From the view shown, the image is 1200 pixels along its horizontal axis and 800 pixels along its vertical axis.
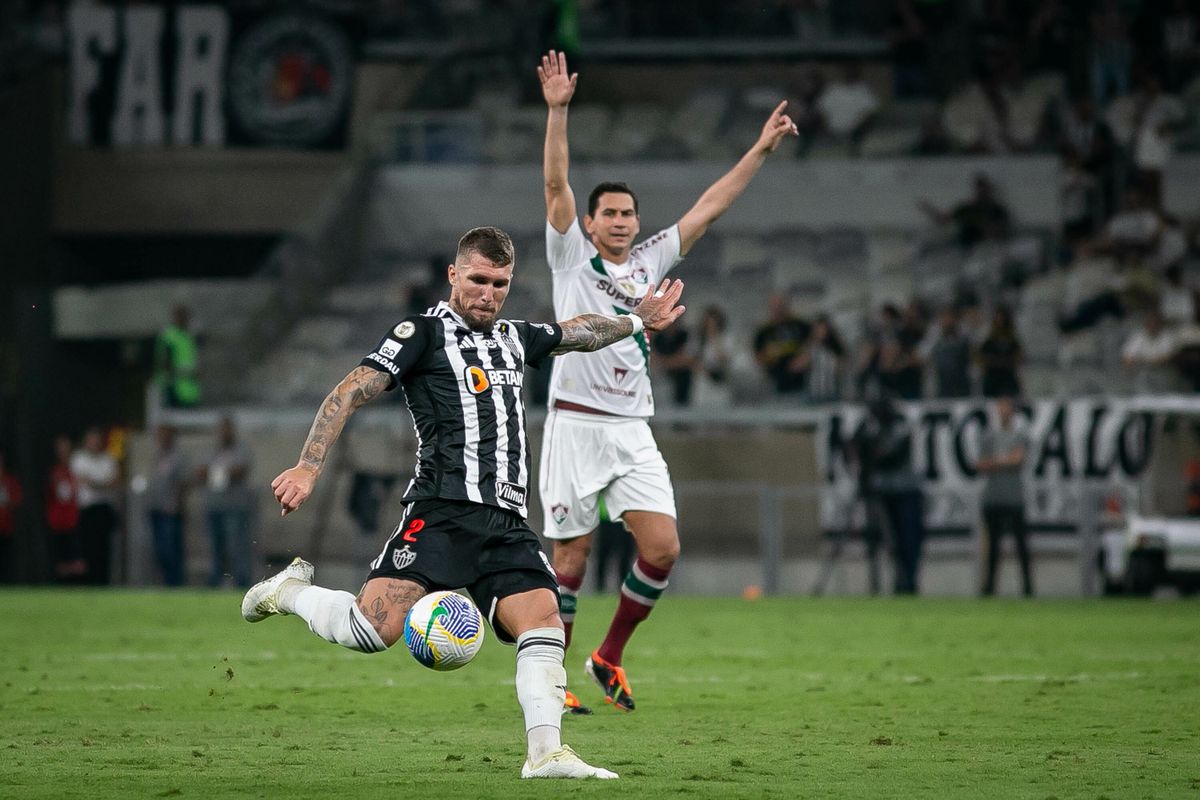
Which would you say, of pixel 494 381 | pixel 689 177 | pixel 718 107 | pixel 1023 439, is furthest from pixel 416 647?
pixel 718 107

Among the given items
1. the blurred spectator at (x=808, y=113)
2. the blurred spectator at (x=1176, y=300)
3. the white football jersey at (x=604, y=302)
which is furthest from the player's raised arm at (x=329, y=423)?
the blurred spectator at (x=808, y=113)

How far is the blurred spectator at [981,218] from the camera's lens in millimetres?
26141

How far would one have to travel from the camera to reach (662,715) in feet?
29.3

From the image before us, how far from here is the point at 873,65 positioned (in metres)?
29.9

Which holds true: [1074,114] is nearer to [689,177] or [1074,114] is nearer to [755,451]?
[689,177]

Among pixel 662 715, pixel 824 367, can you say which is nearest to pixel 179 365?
pixel 824 367

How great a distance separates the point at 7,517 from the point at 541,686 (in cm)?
1912

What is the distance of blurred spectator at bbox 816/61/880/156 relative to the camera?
93.2ft

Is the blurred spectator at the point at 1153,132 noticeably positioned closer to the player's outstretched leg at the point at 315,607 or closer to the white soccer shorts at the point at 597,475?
the white soccer shorts at the point at 597,475

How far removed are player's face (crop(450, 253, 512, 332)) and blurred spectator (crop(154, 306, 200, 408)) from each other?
16806mm

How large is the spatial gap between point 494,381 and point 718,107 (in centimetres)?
2311

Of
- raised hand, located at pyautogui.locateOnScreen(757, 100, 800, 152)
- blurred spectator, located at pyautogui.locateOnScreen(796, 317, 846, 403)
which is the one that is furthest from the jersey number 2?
blurred spectator, located at pyautogui.locateOnScreen(796, 317, 846, 403)

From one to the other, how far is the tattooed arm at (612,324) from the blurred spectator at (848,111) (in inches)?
826

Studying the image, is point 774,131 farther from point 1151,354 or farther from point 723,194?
point 1151,354
